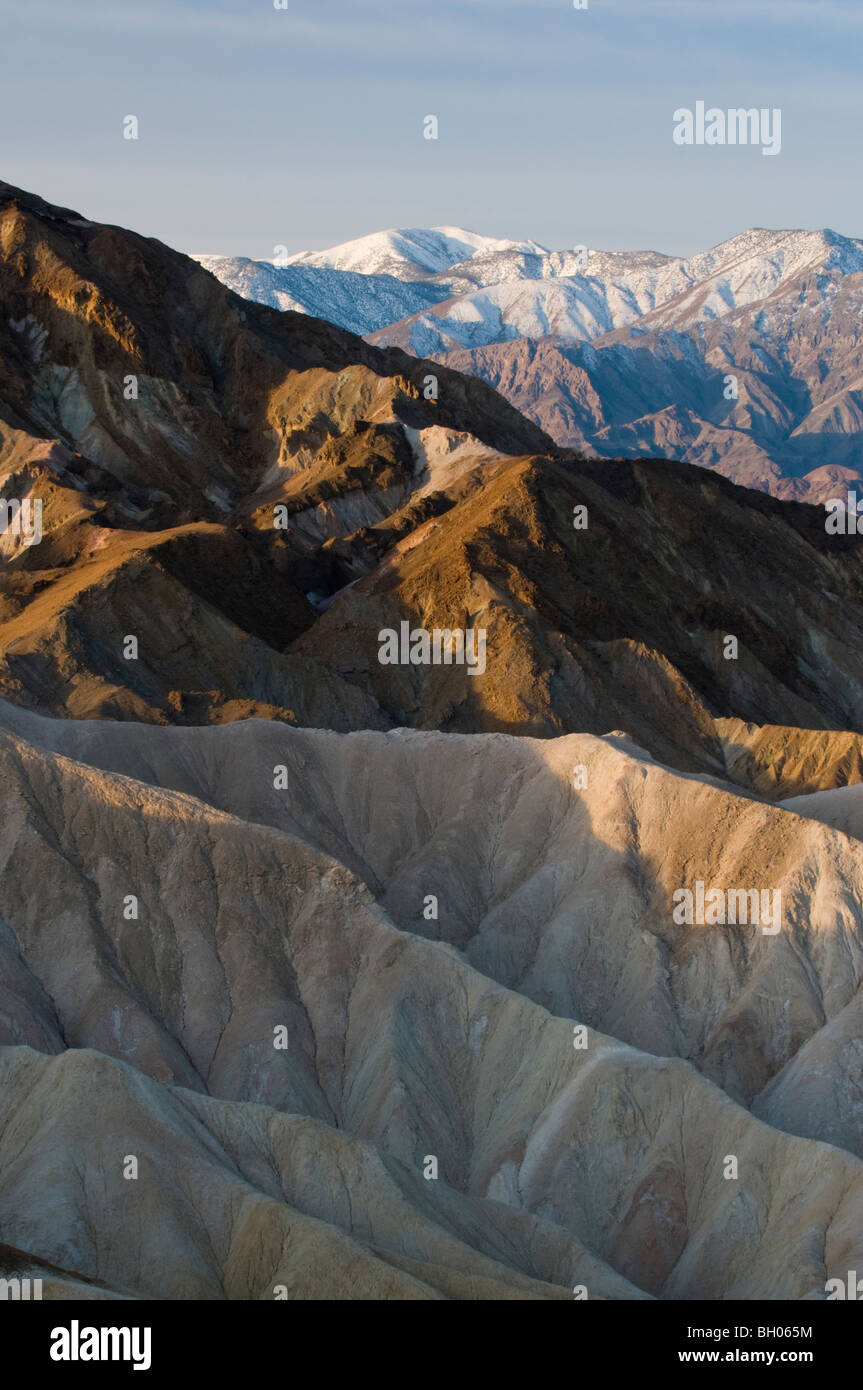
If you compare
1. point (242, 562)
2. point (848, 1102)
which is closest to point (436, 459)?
point (242, 562)

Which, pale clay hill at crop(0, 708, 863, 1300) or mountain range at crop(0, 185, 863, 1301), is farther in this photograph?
mountain range at crop(0, 185, 863, 1301)

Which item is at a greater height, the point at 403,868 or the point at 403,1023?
the point at 403,868

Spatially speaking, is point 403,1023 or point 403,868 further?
point 403,868

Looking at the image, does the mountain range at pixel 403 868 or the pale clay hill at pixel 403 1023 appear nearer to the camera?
the pale clay hill at pixel 403 1023
